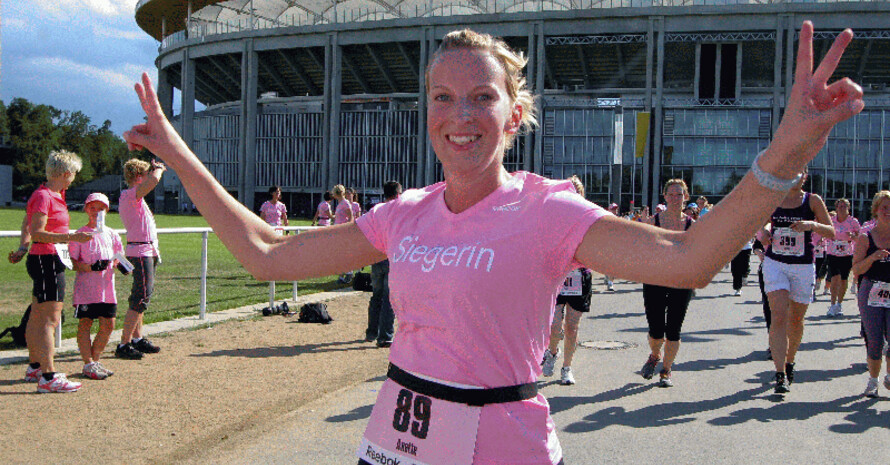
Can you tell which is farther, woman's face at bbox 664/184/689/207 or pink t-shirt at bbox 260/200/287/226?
pink t-shirt at bbox 260/200/287/226

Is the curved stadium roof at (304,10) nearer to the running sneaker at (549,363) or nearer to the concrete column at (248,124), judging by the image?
the concrete column at (248,124)

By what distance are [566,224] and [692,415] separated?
17.0ft

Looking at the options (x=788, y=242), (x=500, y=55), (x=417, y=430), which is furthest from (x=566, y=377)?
(x=500, y=55)

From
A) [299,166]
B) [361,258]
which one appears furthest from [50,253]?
[299,166]

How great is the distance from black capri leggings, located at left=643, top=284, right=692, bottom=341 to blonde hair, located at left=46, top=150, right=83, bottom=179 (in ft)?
18.8

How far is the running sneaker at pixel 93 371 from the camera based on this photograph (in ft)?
23.4

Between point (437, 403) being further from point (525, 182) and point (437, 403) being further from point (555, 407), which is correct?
point (555, 407)

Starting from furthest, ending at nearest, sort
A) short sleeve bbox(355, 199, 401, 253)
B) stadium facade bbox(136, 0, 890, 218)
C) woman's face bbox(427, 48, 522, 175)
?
stadium facade bbox(136, 0, 890, 218), short sleeve bbox(355, 199, 401, 253), woman's face bbox(427, 48, 522, 175)

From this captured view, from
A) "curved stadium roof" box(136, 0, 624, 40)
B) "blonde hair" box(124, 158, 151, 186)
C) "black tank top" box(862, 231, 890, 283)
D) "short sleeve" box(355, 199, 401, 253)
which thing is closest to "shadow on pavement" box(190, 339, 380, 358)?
"blonde hair" box(124, 158, 151, 186)

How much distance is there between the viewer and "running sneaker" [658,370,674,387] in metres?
7.68

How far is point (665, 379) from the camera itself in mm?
7715

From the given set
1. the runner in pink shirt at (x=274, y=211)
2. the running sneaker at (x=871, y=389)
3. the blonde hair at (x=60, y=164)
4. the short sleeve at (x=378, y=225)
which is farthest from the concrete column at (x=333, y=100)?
the short sleeve at (x=378, y=225)

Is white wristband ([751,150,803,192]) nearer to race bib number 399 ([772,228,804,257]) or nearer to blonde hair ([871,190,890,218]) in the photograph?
race bib number 399 ([772,228,804,257])

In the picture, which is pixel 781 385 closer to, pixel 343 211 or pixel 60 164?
pixel 60 164
